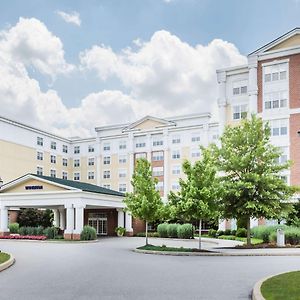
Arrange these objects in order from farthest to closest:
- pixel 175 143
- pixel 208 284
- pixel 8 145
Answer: pixel 175 143 → pixel 8 145 → pixel 208 284

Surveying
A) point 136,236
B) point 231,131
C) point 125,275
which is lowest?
point 136,236

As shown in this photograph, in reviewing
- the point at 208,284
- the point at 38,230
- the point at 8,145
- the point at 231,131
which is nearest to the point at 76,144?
the point at 8,145

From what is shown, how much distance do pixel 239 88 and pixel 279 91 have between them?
5.24 metres

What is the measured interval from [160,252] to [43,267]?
7.82m

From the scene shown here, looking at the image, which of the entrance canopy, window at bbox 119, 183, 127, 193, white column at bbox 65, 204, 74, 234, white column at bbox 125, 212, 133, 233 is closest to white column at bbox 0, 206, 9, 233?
the entrance canopy

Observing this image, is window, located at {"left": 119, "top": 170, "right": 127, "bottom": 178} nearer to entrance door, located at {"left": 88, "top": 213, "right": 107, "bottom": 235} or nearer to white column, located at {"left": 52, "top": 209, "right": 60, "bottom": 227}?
white column, located at {"left": 52, "top": 209, "right": 60, "bottom": 227}

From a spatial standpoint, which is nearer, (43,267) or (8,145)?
(43,267)

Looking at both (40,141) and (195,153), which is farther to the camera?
(40,141)

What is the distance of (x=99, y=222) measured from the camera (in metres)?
51.6

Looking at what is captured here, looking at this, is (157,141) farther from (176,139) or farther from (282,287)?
(282,287)

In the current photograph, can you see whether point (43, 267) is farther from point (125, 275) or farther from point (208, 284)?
point (208, 284)

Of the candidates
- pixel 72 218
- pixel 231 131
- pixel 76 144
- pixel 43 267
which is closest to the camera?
pixel 43 267

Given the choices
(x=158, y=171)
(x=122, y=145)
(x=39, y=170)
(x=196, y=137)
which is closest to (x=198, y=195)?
(x=196, y=137)

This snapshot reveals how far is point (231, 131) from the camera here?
31.5 m
